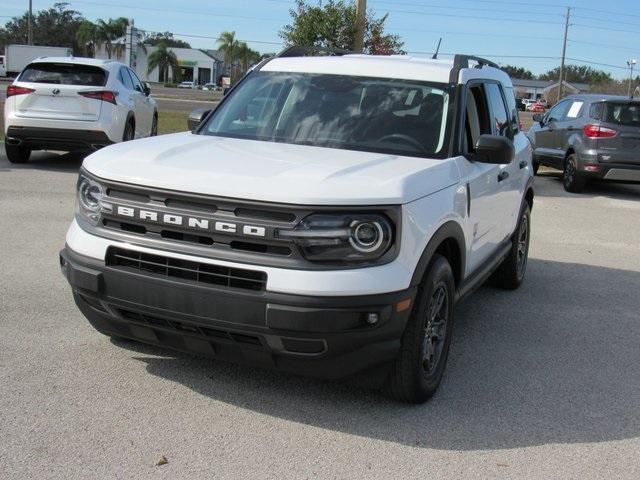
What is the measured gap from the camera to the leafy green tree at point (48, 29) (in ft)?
408

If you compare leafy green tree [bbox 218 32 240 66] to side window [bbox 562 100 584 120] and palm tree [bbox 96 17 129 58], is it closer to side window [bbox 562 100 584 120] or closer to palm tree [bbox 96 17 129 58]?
palm tree [bbox 96 17 129 58]

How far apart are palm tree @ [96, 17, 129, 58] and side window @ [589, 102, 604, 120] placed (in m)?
85.2

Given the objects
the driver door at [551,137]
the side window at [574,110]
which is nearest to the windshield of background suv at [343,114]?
the side window at [574,110]

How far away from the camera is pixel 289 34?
17.4 metres

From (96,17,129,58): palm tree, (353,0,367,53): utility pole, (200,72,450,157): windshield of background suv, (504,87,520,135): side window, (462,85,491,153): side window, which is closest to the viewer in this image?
(200,72,450,157): windshield of background suv

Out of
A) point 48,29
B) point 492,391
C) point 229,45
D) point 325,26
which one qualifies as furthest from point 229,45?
point 492,391

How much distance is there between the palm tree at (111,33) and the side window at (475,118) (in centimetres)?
9195

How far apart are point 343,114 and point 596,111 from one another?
33.1 feet

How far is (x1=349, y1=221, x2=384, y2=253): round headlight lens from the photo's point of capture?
3.51 m

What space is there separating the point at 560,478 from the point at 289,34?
15190 millimetres

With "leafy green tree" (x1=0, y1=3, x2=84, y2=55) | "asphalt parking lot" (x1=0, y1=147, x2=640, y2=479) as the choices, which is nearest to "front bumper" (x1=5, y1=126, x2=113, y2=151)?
"asphalt parking lot" (x1=0, y1=147, x2=640, y2=479)

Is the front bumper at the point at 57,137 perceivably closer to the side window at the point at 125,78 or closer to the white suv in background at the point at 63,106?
the white suv in background at the point at 63,106

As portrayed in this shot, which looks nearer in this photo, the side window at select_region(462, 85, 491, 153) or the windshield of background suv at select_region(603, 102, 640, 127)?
the side window at select_region(462, 85, 491, 153)

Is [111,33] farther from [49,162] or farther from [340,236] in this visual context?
[340,236]
